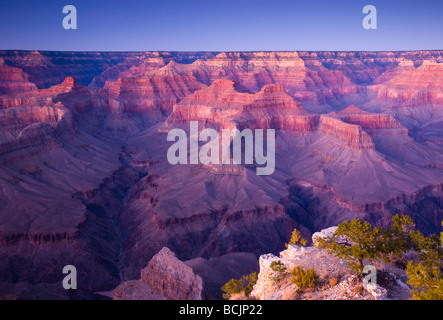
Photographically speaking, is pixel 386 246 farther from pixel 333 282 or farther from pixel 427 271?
pixel 333 282

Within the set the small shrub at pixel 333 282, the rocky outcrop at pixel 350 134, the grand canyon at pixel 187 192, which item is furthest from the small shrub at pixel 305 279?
the rocky outcrop at pixel 350 134

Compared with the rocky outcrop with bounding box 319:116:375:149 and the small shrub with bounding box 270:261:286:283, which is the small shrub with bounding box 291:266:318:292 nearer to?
the small shrub with bounding box 270:261:286:283

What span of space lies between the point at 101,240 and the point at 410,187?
2717 inches

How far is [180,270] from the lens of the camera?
125ft

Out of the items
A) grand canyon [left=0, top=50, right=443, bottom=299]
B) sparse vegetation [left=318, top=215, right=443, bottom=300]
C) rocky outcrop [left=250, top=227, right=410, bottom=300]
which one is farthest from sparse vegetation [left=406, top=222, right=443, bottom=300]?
grand canyon [left=0, top=50, right=443, bottom=299]

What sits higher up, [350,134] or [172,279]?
[350,134]

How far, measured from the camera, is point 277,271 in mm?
29688

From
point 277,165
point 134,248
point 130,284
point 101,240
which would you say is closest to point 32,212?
point 101,240

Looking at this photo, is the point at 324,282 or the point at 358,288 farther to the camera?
the point at 324,282

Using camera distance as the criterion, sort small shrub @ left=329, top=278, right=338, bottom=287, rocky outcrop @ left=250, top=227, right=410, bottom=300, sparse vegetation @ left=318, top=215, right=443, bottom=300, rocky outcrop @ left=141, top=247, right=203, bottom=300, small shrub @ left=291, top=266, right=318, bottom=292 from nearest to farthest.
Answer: rocky outcrop @ left=250, top=227, right=410, bottom=300 < sparse vegetation @ left=318, top=215, right=443, bottom=300 < small shrub @ left=329, top=278, right=338, bottom=287 < small shrub @ left=291, top=266, right=318, bottom=292 < rocky outcrop @ left=141, top=247, right=203, bottom=300

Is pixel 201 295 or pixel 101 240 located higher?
pixel 201 295

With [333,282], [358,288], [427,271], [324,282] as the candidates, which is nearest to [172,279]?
[324,282]

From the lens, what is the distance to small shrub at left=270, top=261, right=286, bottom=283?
28720 mm

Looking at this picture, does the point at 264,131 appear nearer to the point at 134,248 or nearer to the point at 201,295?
the point at 134,248
